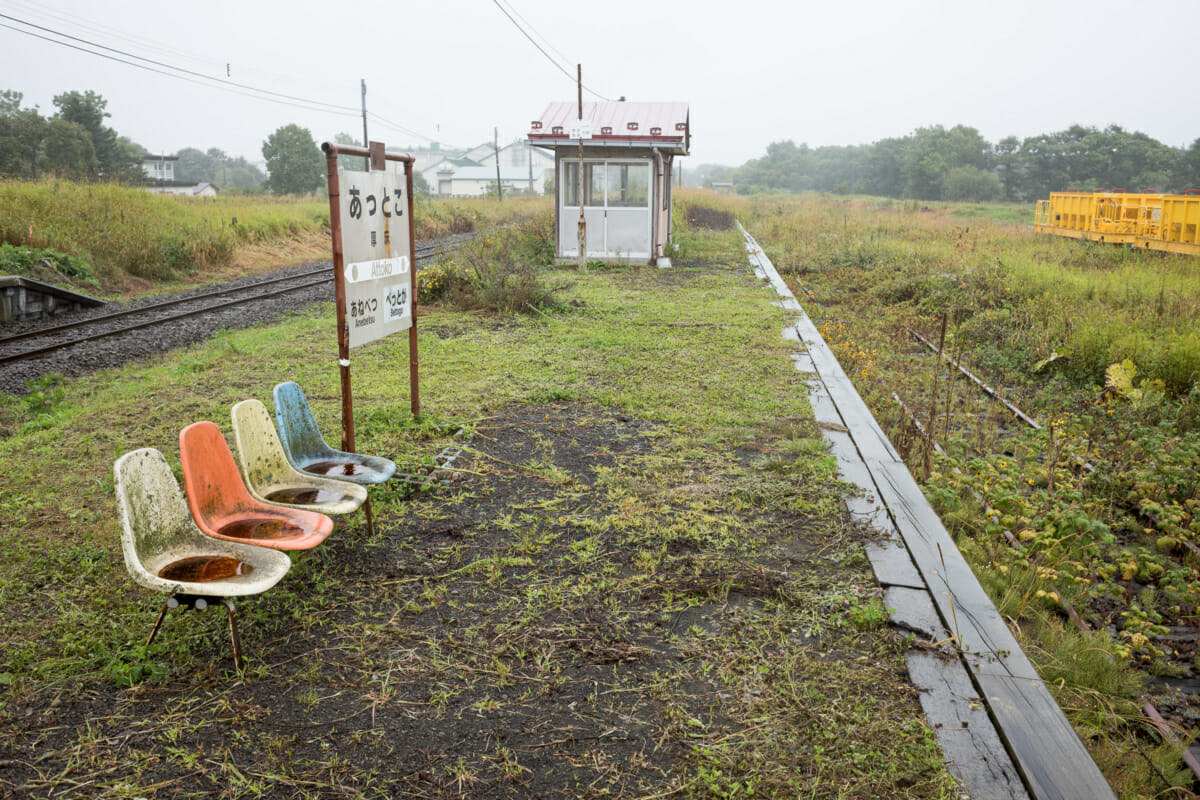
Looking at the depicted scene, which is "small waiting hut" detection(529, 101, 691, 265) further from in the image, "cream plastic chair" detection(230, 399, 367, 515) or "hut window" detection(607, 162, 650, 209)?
"cream plastic chair" detection(230, 399, 367, 515)

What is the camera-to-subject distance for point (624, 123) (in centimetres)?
1748

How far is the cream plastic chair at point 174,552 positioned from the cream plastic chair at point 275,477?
508 millimetres

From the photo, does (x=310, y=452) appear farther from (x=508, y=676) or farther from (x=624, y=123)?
(x=624, y=123)

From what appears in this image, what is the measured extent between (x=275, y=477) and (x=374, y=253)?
148 centimetres

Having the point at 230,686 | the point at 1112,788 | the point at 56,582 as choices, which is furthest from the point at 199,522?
the point at 1112,788

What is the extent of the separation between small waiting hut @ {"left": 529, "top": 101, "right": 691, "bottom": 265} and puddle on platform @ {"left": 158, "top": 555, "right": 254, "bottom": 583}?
14615mm

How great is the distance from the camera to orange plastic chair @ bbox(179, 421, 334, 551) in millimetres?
3469

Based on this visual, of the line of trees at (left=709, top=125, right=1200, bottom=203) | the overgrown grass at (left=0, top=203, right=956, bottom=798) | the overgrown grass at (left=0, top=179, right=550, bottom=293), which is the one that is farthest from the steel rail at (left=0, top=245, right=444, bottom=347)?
the line of trees at (left=709, top=125, right=1200, bottom=203)

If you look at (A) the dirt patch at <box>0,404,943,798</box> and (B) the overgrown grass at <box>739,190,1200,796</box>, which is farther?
(B) the overgrown grass at <box>739,190,1200,796</box>

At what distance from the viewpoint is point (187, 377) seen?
797 cm

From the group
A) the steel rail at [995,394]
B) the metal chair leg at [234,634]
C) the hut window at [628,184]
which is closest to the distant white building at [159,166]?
the hut window at [628,184]

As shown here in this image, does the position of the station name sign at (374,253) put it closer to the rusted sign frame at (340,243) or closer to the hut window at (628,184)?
the rusted sign frame at (340,243)

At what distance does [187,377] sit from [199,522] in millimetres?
5235

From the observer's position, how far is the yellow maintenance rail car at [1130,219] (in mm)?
16719
